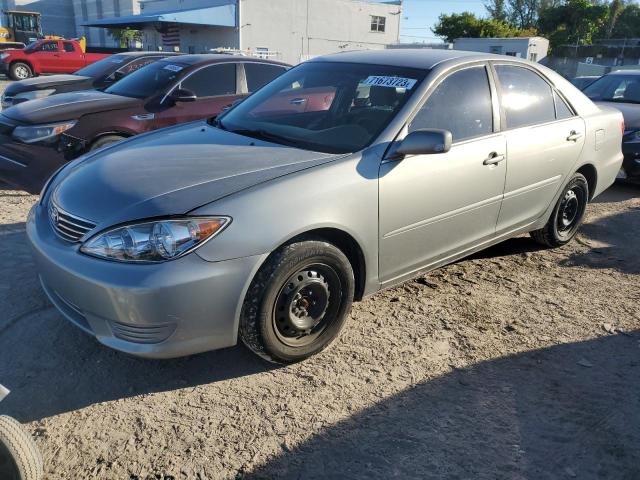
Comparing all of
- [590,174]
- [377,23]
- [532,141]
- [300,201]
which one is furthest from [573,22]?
[300,201]

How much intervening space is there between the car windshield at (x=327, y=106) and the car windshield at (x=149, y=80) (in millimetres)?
2687

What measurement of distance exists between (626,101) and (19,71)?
23.5m

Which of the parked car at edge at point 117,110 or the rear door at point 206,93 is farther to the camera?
the rear door at point 206,93

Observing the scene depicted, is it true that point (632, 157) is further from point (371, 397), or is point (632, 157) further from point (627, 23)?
point (627, 23)

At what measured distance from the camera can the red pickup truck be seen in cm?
2315

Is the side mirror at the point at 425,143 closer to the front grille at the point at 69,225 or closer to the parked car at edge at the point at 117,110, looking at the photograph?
the front grille at the point at 69,225

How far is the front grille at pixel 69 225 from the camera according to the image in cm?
278

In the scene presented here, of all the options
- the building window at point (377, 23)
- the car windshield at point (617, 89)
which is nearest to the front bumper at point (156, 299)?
the car windshield at point (617, 89)

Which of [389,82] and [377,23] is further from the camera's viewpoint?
[377,23]

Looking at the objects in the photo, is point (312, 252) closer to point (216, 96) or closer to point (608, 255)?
point (608, 255)

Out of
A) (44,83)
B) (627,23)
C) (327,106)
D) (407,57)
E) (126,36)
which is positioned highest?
(627,23)

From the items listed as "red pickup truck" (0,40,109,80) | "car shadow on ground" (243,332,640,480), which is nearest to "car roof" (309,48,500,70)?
"car shadow on ground" (243,332,640,480)

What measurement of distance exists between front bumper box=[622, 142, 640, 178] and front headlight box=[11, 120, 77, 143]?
6866 mm

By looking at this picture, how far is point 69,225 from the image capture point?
2871mm
